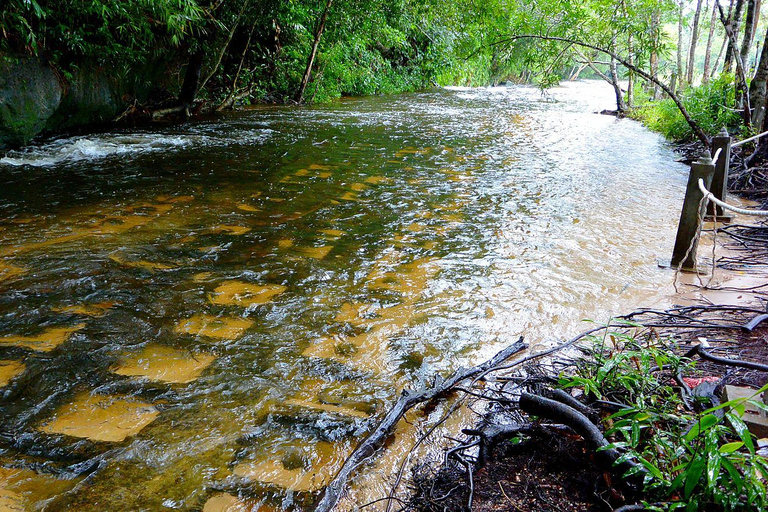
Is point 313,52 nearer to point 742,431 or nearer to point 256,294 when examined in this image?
point 256,294

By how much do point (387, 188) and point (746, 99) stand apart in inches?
252

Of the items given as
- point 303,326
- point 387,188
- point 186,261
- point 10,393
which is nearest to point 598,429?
point 303,326

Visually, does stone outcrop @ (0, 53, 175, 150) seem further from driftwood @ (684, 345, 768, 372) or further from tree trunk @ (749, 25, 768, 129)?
tree trunk @ (749, 25, 768, 129)

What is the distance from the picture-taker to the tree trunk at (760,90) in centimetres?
743

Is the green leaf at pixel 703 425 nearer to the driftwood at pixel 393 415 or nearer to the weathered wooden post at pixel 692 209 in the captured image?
the driftwood at pixel 393 415

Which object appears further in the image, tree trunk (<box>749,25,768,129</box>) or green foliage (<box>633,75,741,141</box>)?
green foliage (<box>633,75,741,141</box>)

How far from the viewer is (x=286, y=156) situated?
27.6 ft

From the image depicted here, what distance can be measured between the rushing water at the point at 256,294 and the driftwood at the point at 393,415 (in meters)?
0.12

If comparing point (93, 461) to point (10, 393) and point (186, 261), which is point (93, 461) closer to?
point (10, 393)

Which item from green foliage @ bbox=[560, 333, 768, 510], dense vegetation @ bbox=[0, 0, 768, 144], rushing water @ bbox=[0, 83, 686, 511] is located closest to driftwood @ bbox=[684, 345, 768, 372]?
green foliage @ bbox=[560, 333, 768, 510]

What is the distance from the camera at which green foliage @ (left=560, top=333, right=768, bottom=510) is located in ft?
4.85

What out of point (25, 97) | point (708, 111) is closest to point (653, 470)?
point (25, 97)

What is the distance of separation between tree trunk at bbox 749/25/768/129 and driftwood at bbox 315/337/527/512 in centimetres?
747

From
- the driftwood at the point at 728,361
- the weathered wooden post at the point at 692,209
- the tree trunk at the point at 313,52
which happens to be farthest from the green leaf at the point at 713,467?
the tree trunk at the point at 313,52
